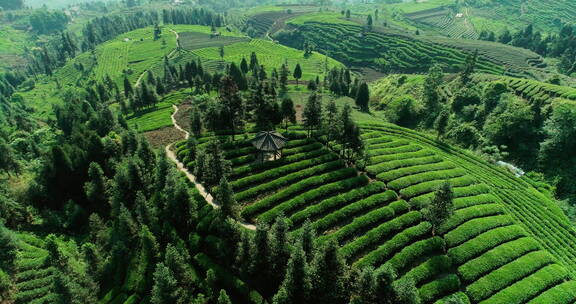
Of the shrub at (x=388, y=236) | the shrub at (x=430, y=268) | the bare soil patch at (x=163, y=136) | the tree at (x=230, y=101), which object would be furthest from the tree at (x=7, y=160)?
the shrub at (x=430, y=268)

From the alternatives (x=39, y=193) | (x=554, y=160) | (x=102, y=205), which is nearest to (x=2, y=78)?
(x=39, y=193)

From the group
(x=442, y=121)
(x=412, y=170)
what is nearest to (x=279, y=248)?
(x=412, y=170)

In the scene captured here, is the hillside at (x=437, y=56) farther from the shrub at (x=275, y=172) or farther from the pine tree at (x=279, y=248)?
the pine tree at (x=279, y=248)

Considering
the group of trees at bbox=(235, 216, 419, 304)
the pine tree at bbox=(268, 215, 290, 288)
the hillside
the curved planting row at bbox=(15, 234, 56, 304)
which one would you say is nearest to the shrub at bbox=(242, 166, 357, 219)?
the group of trees at bbox=(235, 216, 419, 304)

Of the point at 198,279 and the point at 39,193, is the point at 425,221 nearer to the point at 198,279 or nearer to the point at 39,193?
the point at 198,279

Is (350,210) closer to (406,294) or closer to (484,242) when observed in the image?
(406,294)
